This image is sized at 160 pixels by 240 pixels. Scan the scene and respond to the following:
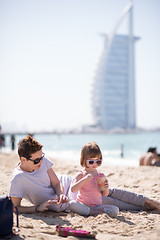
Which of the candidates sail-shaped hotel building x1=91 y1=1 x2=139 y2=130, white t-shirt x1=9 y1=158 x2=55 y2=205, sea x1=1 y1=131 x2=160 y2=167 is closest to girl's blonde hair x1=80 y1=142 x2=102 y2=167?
white t-shirt x1=9 y1=158 x2=55 y2=205

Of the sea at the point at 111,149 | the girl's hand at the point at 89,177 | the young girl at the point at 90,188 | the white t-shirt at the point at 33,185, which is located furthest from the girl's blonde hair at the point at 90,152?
the sea at the point at 111,149

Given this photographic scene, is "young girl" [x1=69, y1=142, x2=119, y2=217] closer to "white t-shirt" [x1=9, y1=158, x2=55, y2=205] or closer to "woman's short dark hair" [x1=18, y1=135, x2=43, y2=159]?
"white t-shirt" [x1=9, y1=158, x2=55, y2=205]

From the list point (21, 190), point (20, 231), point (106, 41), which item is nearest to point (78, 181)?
point (21, 190)

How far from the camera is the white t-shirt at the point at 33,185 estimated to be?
2.74 meters

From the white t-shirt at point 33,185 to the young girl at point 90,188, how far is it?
30cm

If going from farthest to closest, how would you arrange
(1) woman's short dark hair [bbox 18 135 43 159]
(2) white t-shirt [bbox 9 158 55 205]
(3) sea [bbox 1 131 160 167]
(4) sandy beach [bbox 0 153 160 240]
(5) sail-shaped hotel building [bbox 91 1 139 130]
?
(5) sail-shaped hotel building [bbox 91 1 139 130], (3) sea [bbox 1 131 160 167], (2) white t-shirt [bbox 9 158 55 205], (1) woman's short dark hair [bbox 18 135 43 159], (4) sandy beach [bbox 0 153 160 240]

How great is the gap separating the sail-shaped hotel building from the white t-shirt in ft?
286

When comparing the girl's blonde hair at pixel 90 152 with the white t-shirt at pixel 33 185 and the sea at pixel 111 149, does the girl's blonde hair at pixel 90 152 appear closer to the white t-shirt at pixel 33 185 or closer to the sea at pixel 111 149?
the white t-shirt at pixel 33 185

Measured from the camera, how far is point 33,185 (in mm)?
2834

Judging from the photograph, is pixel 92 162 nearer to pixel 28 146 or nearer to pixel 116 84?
pixel 28 146

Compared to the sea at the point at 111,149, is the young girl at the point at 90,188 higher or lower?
higher

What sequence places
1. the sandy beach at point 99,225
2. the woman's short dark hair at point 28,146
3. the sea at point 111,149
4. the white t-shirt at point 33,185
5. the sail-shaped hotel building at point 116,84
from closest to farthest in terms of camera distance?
the sandy beach at point 99,225
the woman's short dark hair at point 28,146
the white t-shirt at point 33,185
the sea at point 111,149
the sail-shaped hotel building at point 116,84

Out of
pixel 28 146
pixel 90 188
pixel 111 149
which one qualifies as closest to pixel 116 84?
pixel 111 149

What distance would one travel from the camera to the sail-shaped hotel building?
90.5 meters
